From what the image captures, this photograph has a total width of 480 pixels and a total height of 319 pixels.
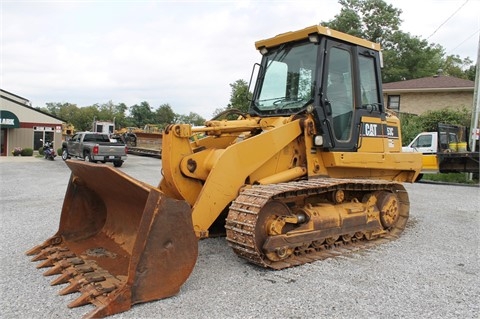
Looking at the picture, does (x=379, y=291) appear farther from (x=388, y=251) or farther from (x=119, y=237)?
(x=119, y=237)

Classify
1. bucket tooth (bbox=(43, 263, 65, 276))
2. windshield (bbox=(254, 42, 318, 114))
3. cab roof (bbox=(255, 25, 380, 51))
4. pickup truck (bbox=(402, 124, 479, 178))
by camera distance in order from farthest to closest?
pickup truck (bbox=(402, 124, 479, 178)) → windshield (bbox=(254, 42, 318, 114)) → cab roof (bbox=(255, 25, 380, 51)) → bucket tooth (bbox=(43, 263, 65, 276))

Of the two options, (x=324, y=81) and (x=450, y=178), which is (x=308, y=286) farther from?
(x=450, y=178)

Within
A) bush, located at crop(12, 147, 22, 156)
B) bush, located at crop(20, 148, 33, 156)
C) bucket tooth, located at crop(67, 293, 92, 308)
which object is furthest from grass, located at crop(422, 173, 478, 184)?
bush, located at crop(12, 147, 22, 156)

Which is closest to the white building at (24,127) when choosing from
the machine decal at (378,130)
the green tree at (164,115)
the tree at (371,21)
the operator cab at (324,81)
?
the tree at (371,21)

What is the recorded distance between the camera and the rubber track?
423 centimetres

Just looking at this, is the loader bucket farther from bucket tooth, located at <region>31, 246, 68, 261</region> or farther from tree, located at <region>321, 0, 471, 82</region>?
tree, located at <region>321, 0, 471, 82</region>

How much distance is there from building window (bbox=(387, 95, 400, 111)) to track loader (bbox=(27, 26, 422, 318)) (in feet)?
77.9

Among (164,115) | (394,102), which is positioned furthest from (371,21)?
(164,115)

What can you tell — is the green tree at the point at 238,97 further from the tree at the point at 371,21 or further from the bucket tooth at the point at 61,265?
the bucket tooth at the point at 61,265

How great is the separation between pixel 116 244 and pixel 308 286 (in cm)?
223

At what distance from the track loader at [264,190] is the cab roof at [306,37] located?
2cm

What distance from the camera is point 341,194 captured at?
18.2 feet

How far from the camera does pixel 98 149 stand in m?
19.8

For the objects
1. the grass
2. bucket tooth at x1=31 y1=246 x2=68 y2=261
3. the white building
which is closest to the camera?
bucket tooth at x1=31 y1=246 x2=68 y2=261
